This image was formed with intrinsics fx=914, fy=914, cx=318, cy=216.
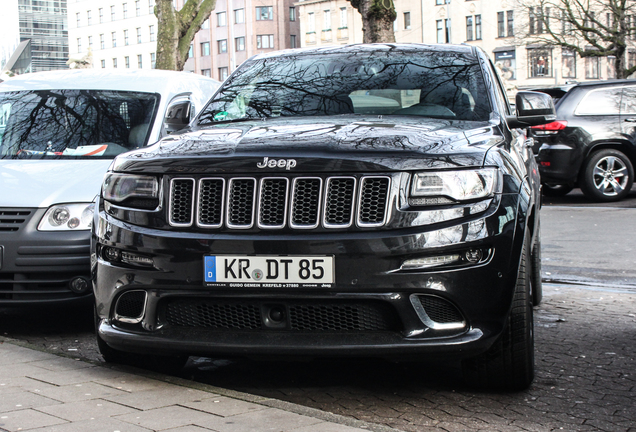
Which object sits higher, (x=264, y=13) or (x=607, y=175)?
(x=264, y=13)

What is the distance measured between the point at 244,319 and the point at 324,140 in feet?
2.81

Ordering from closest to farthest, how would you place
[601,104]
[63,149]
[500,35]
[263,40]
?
[63,149], [601,104], [500,35], [263,40]

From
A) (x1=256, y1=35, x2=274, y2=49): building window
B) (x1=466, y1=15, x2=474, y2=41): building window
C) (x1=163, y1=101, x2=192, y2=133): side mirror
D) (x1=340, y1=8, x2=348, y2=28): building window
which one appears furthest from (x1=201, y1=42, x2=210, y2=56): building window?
(x1=163, y1=101, x2=192, y2=133): side mirror

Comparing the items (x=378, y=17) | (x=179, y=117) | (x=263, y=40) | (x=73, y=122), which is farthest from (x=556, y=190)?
(x=263, y=40)

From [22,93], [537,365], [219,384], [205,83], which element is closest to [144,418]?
[219,384]

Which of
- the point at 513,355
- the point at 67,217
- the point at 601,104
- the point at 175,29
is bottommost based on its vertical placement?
the point at 513,355

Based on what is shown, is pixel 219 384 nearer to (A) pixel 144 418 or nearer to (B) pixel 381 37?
(A) pixel 144 418

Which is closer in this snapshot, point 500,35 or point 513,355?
point 513,355

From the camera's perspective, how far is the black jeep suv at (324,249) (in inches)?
147

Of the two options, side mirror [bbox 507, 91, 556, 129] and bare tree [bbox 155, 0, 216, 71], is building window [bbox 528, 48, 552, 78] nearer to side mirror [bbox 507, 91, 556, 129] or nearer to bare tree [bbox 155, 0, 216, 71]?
bare tree [bbox 155, 0, 216, 71]

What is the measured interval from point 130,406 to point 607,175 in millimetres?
12116

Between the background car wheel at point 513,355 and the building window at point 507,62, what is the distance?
66970mm

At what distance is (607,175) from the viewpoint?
14562mm

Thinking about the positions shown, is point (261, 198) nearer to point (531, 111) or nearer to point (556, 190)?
point (531, 111)
